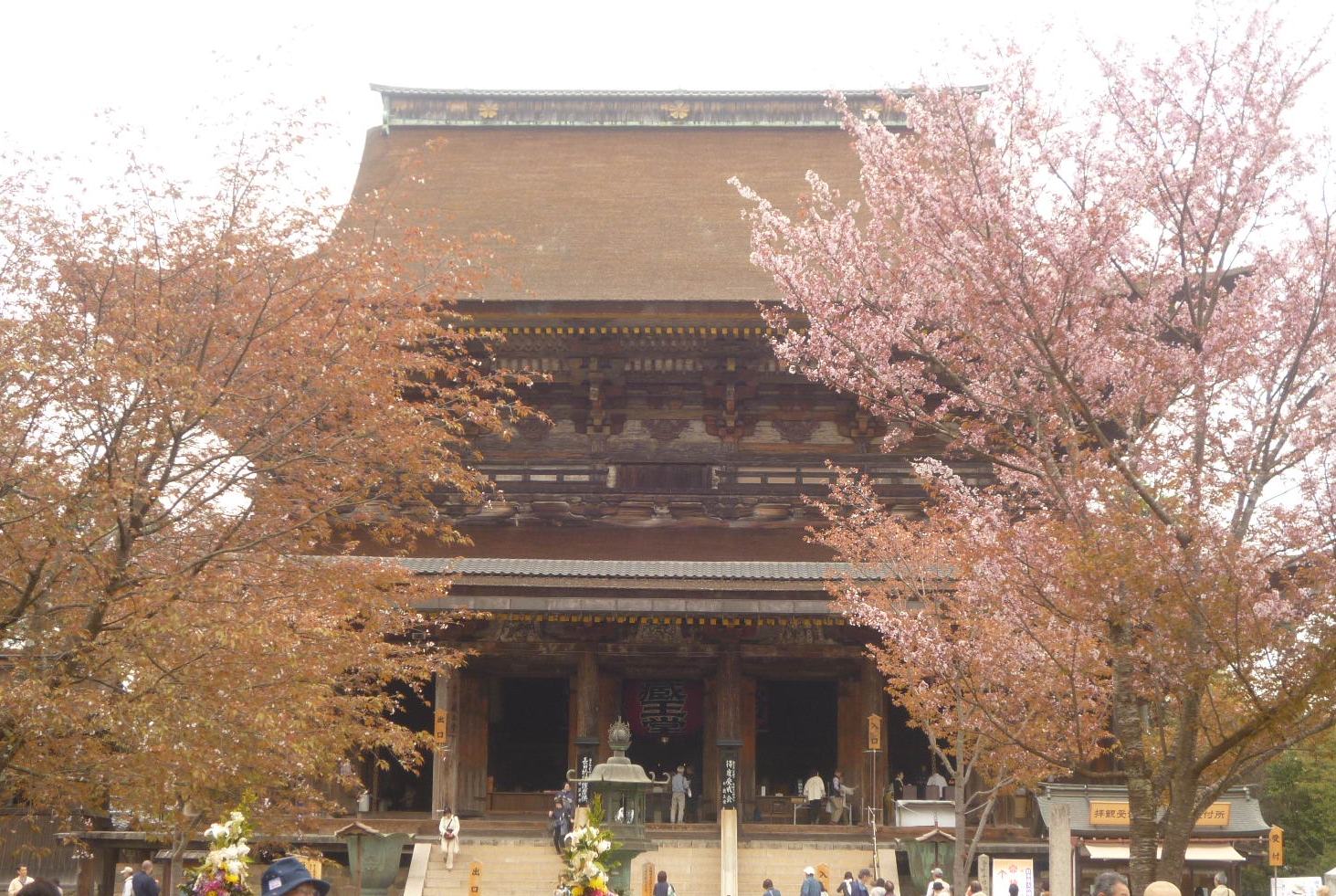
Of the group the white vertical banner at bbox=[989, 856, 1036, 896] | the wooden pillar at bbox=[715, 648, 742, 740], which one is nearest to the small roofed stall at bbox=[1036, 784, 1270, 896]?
the white vertical banner at bbox=[989, 856, 1036, 896]

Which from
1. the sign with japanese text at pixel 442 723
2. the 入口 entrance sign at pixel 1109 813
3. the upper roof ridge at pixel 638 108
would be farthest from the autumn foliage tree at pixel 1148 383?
the upper roof ridge at pixel 638 108

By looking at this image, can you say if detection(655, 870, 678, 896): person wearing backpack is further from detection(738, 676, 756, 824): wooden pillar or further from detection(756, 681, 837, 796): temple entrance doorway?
detection(756, 681, 837, 796): temple entrance doorway

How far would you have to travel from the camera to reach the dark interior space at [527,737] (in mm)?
26062

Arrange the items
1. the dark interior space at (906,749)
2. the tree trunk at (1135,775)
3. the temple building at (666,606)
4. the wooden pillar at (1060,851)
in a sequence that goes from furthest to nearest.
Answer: the dark interior space at (906,749) → the temple building at (666,606) → the wooden pillar at (1060,851) → the tree trunk at (1135,775)

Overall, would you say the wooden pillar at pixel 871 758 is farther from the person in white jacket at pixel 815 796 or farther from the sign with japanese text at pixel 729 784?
the sign with japanese text at pixel 729 784

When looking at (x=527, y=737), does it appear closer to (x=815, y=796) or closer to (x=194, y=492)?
(x=815, y=796)

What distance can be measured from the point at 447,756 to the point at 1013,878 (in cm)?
924

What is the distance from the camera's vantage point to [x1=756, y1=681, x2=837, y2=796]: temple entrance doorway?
1041 inches

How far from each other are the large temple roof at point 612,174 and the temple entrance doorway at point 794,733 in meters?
7.70

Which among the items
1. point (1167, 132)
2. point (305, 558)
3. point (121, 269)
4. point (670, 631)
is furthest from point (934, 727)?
point (121, 269)

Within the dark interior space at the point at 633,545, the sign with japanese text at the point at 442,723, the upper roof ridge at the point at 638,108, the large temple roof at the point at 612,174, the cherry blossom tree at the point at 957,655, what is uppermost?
the upper roof ridge at the point at 638,108

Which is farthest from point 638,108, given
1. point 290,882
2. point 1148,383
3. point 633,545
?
point 290,882

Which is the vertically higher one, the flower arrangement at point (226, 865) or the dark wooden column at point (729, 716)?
the dark wooden column at point (729, 716)

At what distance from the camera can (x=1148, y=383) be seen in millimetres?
10531
